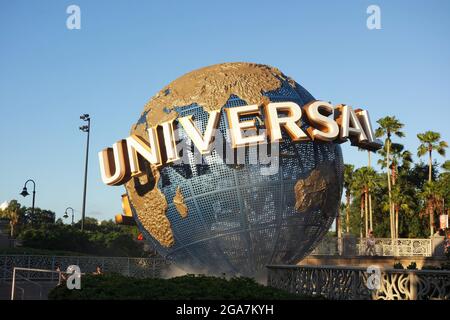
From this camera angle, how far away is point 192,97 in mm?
17094

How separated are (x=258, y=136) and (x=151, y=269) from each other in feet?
43.2

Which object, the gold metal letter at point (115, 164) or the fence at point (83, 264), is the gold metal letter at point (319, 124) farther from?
the fence at point (83, 264)

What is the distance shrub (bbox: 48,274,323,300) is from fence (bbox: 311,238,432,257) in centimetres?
2205

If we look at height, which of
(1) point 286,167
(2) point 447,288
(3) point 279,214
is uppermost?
(1) point 286,167

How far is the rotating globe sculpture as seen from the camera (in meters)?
15.9

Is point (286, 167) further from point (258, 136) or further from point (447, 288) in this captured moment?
point (447, 288)

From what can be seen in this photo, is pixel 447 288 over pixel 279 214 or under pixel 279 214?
under

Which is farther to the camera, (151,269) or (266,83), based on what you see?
(151,269)

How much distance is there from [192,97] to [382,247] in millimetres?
21009

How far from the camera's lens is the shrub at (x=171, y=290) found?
1055 centimetres

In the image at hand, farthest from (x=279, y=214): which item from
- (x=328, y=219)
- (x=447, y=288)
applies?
(x=447, y=288)

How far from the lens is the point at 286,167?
52.9 feet

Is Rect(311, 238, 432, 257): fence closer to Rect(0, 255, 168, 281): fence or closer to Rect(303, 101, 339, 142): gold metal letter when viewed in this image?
Rect(0, 255, 168, 281): fence

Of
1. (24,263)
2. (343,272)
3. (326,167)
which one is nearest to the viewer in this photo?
(343,272)
